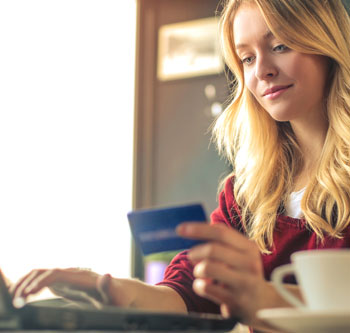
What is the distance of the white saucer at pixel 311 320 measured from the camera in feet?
1.63

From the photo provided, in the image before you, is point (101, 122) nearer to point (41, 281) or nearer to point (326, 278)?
point (41, 281)

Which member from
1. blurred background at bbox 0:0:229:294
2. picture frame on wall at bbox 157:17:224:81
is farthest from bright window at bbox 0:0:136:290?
picture frame on wall at bbox 157:17:224:81

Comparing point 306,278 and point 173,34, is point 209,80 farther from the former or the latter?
point 306,278

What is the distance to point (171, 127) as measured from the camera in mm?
3230

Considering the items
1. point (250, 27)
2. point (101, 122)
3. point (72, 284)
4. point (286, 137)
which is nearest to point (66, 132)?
point (101, 122)

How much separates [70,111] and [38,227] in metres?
0.67

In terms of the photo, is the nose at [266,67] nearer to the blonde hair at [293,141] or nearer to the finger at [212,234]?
the blonde hair at [293,141]

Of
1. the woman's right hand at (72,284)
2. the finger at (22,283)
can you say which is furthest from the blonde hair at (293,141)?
the finger at (22,283)

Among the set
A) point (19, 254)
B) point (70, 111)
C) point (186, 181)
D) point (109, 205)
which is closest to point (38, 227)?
point (19, 254)

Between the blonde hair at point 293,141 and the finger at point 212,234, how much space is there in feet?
2.06

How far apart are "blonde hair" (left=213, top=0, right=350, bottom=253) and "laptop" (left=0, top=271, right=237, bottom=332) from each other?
2.14 feet

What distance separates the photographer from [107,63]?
3234 millimetres

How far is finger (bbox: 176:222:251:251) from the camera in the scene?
1.95 ft

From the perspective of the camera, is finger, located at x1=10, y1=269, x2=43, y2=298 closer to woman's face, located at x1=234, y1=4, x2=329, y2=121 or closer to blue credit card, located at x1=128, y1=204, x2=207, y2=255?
blue credit card, located at x1=128, y1=204, x2=207, y2=255
